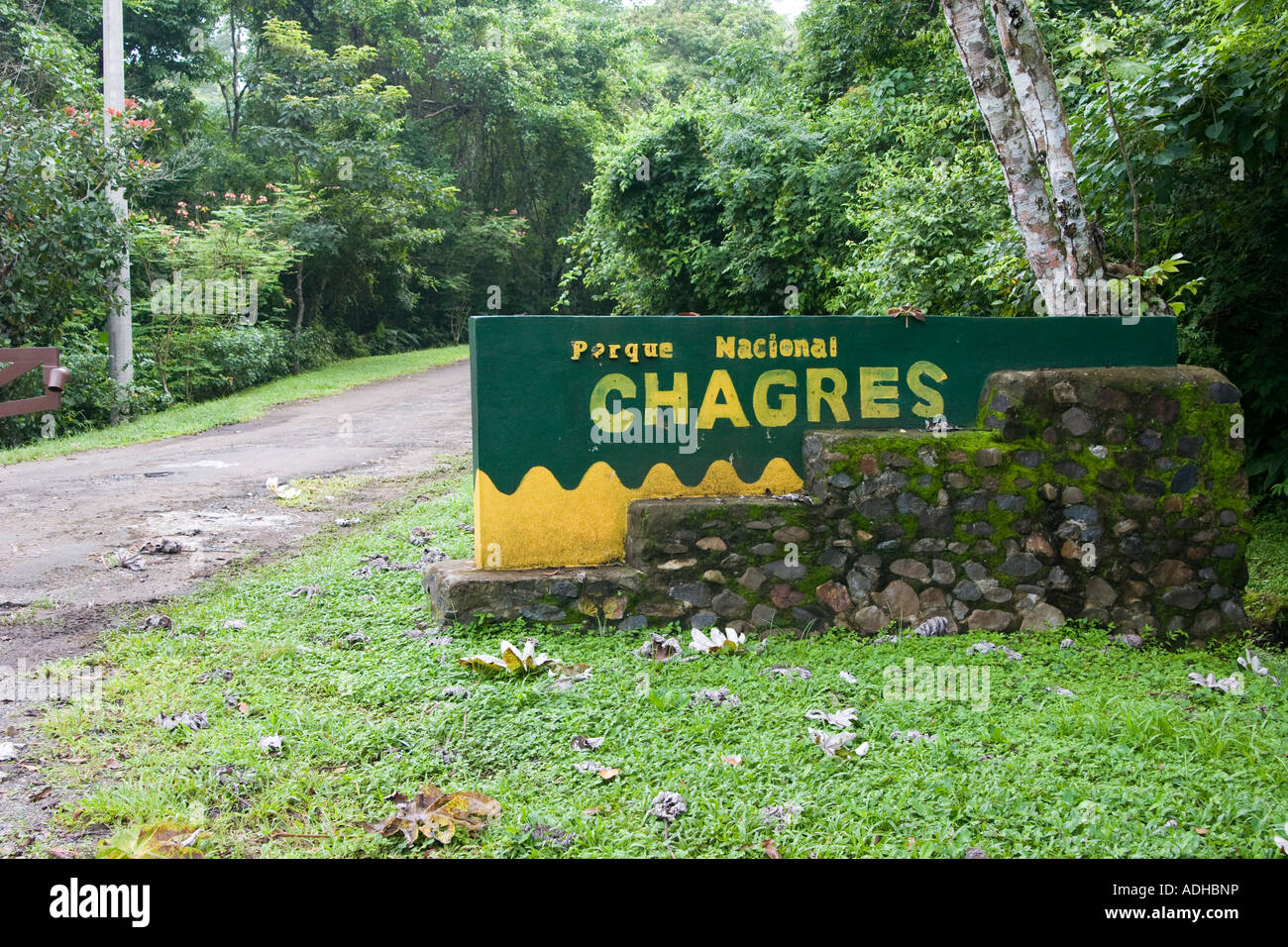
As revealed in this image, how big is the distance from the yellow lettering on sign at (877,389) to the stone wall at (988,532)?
0.22m

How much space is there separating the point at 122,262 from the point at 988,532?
12699 millimetres

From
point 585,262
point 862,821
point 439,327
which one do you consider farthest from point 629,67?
point 862,821

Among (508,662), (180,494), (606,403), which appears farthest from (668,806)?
(180,494)

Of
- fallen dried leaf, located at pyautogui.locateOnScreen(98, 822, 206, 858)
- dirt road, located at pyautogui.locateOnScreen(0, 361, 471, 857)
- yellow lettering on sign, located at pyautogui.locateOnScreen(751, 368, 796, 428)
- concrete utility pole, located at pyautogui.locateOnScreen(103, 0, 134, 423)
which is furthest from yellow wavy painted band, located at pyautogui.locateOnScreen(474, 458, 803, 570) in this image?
concrete utility pole, located at pyautogui.locateOnScreen(103, 0, 134, 423)

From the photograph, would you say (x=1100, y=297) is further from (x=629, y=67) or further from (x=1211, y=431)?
(x=629, y=67)

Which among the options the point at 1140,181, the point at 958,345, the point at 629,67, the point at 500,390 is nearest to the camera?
the point at 500,390

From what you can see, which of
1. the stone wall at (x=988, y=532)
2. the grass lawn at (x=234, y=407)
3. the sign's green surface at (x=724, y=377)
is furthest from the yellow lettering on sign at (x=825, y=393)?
the grass lawn at (x=234, y=407)

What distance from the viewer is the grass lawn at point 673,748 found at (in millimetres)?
3221

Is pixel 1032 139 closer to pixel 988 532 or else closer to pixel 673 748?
pixel 988 532

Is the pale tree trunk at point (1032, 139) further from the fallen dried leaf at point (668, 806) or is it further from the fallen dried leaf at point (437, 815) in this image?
the fallen dried leaf at point (437, 815)

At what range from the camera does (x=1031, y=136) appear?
6.32 m

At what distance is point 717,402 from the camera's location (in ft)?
18.2

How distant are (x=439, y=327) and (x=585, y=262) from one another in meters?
13.4

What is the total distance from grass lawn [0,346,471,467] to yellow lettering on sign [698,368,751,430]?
8779 millimetres
